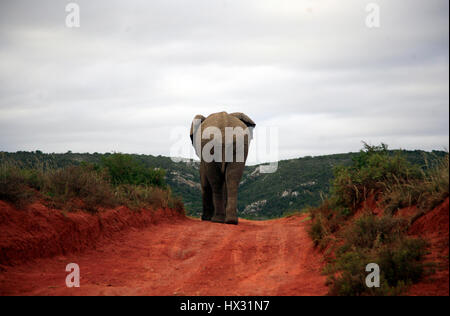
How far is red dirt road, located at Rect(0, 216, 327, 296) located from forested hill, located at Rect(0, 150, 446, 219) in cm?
1422

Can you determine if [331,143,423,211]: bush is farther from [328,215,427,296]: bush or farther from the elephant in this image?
the elephant

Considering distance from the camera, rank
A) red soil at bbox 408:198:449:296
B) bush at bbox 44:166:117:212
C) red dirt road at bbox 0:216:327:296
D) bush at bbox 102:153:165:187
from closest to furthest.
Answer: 1. red soil at bbox 408:198:449:296
2. red dirt road at bbox 0:216:327:296
3. bush at bbox 44:166:117:212
4. bush at bbox 102:153:165:187

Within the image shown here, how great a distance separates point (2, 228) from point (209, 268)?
12.0 feet

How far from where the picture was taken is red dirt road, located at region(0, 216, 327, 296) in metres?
5.65

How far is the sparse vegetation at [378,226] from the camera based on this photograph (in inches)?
198

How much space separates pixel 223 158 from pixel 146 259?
547 centimetres

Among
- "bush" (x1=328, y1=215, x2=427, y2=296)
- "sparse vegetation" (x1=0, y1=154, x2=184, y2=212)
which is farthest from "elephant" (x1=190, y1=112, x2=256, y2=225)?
"bush" (x1=328, y1=215, x2=427, y2=296)

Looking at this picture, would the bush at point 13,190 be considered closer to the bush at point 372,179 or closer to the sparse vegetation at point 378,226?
the sparse vegetation at point 378,226

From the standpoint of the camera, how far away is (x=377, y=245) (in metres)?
5.99

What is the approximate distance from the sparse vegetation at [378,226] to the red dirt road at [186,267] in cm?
44

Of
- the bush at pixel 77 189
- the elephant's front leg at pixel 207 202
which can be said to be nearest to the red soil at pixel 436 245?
the bush at pixel 77 189

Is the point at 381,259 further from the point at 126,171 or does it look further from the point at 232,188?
the point at 126,171

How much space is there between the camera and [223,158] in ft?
42.1
